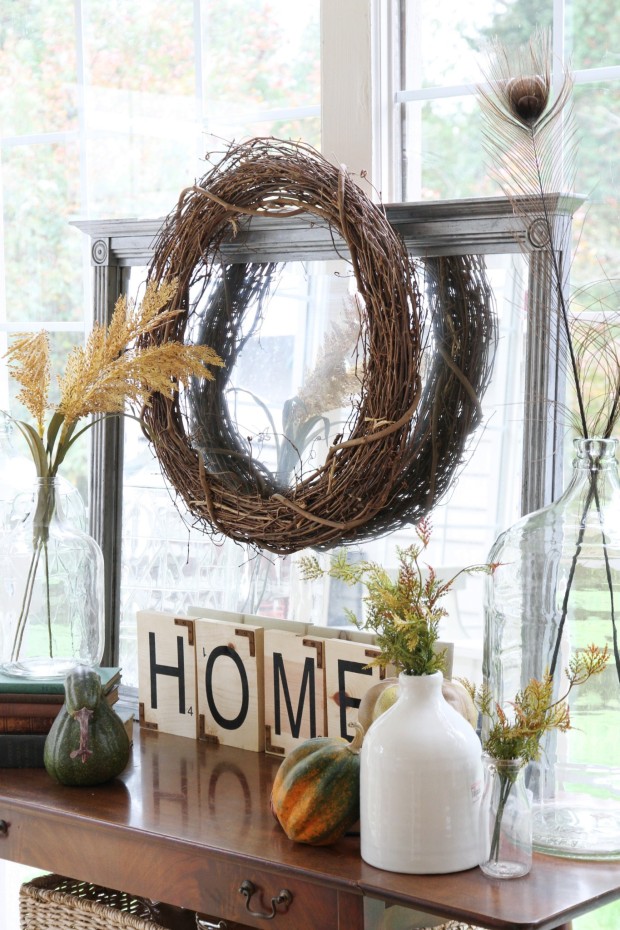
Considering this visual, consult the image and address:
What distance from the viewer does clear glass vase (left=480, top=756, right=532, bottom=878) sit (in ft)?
4.09

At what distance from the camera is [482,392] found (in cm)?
156

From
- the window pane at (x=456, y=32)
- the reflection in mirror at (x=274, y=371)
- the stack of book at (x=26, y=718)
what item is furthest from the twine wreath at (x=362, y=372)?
the stack of book at (x=26, y=718)

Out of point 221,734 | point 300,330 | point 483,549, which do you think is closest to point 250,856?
point 221,734

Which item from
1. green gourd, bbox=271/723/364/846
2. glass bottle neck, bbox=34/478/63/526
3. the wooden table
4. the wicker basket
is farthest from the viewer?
glass bottle neck, bbox=34/478/63/526

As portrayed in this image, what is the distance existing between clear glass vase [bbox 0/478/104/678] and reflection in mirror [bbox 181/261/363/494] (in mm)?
242

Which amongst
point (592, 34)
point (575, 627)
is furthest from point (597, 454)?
point (592, 34)

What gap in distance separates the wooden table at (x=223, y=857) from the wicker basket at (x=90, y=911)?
6.0 inches

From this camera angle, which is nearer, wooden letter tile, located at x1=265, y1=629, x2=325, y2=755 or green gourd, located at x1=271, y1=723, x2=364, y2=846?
green gourd, located at x1=271, y1=723, x2=364, y2=846

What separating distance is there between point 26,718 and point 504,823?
2.39 ft

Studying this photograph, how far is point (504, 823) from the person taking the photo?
1.26 m

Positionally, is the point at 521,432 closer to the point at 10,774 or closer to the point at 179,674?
the point at 179,674

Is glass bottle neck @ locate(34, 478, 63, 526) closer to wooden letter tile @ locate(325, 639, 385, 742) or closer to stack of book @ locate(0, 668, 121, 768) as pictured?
stack of book @ locate(0, 668, 121, 768)

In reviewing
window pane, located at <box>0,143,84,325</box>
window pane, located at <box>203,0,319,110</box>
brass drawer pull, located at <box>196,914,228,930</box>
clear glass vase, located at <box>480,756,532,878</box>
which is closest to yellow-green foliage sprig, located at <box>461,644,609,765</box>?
clear glass vase, located at <box>480,756,532,878</box>

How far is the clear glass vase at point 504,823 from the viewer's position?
125cm
